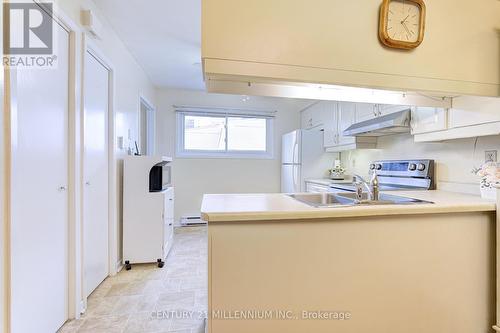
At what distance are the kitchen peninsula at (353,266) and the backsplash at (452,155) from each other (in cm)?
59

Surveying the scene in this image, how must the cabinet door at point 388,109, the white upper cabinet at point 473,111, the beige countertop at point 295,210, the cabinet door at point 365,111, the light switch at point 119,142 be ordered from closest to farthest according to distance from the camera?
the beige countertop at point 295,210
the white upper cabinet at point 473,111
the cabinet door at point 388,109
the light switch at point 119,142
the cabinet door at point 365,111

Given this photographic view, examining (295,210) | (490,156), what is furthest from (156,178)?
(490,156)

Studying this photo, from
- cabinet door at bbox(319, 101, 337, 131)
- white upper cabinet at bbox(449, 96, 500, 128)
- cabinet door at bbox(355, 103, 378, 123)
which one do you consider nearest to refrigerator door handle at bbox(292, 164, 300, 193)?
cabinet door at bbox(319, 101, 337, 131)

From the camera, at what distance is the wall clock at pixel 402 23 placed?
1.31 metres

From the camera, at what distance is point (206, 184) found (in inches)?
181

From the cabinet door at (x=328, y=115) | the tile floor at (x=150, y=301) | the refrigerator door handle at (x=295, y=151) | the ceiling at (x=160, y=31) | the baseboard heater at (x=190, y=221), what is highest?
the ceiling at (x=160, y=31)

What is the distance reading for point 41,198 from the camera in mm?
1491

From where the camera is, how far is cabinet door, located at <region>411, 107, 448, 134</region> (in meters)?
1.90

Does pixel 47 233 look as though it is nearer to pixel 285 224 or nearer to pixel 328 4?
pixel 285 224

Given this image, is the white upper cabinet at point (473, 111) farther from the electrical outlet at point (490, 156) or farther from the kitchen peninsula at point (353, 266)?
the kitchen peninsula at point (353, 266)

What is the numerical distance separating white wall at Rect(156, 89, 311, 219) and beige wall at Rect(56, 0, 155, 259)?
96 cm

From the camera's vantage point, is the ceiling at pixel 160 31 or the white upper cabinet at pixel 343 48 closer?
the white upper cabinet at pixel 343 48

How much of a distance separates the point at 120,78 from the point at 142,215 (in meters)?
1.49

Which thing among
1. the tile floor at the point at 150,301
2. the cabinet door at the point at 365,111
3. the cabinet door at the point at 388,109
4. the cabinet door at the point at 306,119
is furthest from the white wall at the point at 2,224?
the cabinet door at the point at 306,119
